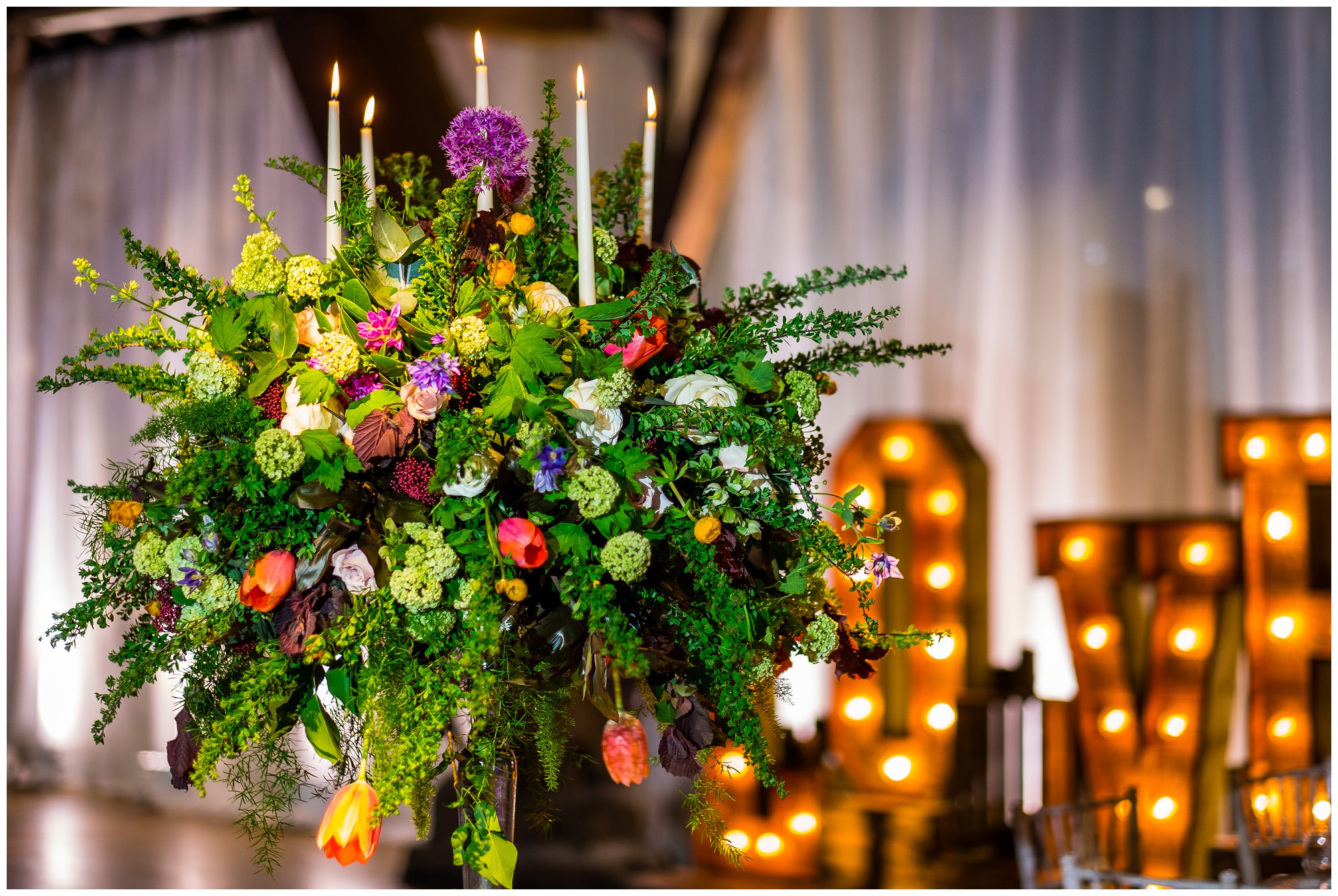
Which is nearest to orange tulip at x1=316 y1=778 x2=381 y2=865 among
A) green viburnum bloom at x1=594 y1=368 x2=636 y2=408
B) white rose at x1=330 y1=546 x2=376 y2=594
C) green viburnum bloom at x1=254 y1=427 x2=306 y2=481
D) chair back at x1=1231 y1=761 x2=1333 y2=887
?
white rose at x1=330 y1=546 x2=376 y2=594

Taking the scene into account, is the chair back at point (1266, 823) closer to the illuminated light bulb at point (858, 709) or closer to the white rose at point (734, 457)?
the illuminated light bulb at point (858, 709)

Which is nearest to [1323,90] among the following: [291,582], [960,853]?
[960,853]

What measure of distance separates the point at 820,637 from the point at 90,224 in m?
3.30

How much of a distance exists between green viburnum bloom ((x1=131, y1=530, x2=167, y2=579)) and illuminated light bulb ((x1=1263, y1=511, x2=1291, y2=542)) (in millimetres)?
2649

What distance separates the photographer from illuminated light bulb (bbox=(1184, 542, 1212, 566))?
2.59 m

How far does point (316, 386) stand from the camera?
0.86 metres

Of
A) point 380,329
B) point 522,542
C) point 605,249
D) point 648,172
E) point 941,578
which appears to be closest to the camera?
point 522,542

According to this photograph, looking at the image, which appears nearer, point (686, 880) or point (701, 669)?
point (701, 669)

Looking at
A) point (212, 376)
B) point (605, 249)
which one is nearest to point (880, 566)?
point (605, 249)

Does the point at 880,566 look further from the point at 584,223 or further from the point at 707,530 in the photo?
the point at 584,223

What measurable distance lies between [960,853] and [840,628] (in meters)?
1.93

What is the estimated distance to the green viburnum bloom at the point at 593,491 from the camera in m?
0.79

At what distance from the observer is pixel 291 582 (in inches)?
32.3

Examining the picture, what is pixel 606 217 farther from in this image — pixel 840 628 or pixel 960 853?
pixel 960 853
